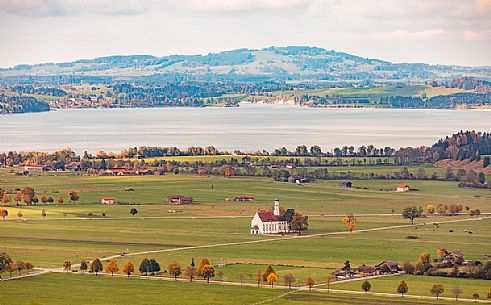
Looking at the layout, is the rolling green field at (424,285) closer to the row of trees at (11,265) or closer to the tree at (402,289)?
the tree at (402,289)

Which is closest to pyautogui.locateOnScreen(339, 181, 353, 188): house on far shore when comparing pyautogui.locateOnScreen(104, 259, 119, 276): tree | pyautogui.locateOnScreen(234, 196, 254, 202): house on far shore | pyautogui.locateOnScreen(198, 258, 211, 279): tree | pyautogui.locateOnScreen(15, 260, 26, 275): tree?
pyautogui.locateOnScreen(234, 196, 254, 202): house on far shore

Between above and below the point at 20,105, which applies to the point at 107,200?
below

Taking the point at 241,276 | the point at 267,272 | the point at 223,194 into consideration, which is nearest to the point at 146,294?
the point at 241,276

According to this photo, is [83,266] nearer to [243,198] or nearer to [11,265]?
[11,265]

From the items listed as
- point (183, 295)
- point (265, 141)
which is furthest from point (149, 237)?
point (265, 141)

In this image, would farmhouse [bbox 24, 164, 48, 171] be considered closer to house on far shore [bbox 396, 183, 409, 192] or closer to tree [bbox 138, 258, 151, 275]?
house on far shore [bbox 396, 183, 409, 192]

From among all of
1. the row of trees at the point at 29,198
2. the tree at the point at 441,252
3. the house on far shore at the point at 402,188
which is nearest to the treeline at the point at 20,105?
the row of trees at the point at 29,198

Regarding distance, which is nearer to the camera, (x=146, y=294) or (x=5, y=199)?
(x=146, y=294)
